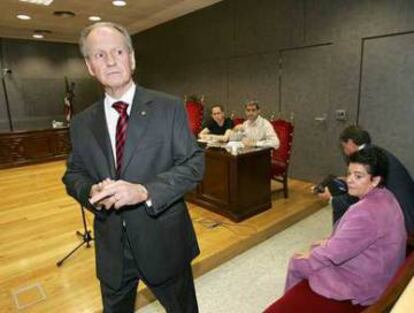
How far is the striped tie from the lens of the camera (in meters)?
1.10

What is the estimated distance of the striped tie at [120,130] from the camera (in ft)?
3.60

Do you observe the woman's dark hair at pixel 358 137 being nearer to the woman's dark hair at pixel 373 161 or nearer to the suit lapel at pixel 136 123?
the woman's dark hair at pixel 373 161

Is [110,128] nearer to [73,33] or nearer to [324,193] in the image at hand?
[324,193]

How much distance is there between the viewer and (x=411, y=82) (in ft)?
10.2

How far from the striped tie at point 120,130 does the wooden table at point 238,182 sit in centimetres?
182

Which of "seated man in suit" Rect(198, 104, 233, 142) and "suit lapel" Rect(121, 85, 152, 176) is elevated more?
"suit lapel" Rect(121, 85, 152, 176)

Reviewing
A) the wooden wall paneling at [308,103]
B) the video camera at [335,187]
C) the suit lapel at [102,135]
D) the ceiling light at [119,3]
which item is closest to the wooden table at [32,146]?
the ceiling light at [119,3]

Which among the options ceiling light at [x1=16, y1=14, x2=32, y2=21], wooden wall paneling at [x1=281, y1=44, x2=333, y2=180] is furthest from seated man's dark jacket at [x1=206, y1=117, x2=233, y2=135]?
ceiling light at [x1=16, y1=14, x2=32, y2=21]

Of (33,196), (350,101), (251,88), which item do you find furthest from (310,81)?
(33,196)

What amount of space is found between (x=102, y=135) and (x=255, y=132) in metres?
2.63

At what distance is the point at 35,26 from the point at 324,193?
20.6ft

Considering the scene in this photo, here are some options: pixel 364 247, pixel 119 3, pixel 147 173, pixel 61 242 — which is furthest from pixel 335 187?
pixel 119 3

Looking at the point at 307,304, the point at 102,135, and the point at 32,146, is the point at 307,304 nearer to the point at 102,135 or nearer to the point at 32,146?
the point at 102,135

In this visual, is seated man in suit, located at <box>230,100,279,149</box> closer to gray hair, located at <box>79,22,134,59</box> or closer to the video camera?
the video camera
